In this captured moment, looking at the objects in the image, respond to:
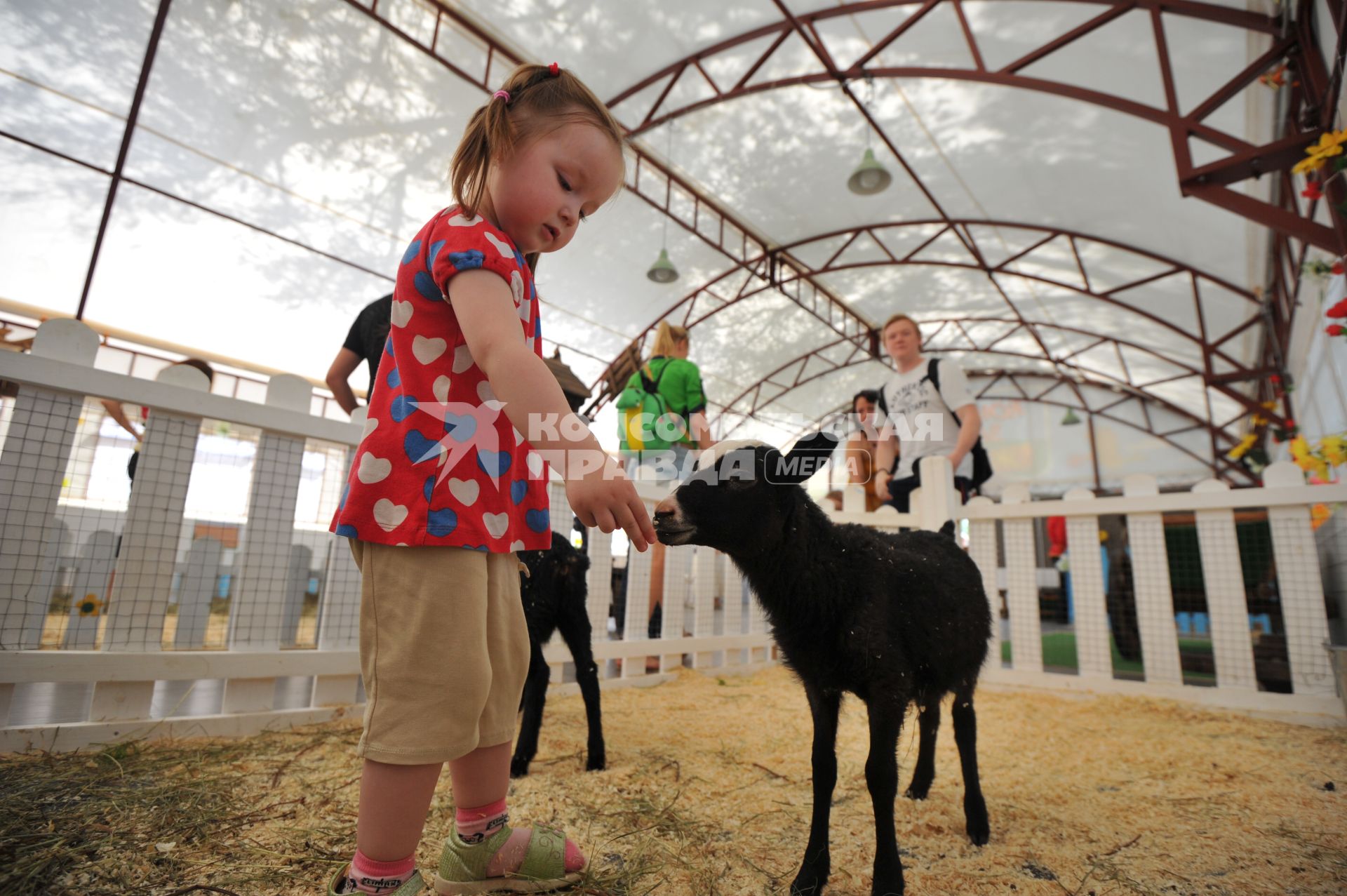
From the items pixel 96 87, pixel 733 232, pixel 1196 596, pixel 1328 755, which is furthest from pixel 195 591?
pixel 733 232

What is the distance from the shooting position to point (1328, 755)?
2816 mm

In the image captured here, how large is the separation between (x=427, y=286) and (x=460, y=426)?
27 centimetres

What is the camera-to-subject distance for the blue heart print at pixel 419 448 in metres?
1.11

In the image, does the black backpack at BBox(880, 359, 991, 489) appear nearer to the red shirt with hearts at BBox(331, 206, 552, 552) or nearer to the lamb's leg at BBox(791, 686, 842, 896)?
the lamb's leg at BBox(791, 686, 842, 896)

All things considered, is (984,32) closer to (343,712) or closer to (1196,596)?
(1196,596)

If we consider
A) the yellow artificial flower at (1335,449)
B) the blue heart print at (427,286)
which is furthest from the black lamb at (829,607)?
the yellow artificial flower at (1335,449)

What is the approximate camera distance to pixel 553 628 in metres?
2.63

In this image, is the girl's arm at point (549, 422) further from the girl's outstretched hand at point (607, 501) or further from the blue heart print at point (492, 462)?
the blue heart print at point (492, 462)

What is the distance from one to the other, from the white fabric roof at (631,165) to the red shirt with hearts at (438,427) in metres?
8.41

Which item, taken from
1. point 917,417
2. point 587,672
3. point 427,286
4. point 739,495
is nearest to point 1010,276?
point 917,417

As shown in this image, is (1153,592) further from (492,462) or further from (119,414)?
(119,414)

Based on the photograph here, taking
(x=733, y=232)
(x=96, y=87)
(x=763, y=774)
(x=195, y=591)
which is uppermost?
(x=733, y=232)

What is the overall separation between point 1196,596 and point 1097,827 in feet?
15.8

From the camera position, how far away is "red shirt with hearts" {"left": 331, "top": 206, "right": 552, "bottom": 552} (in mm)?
1080
